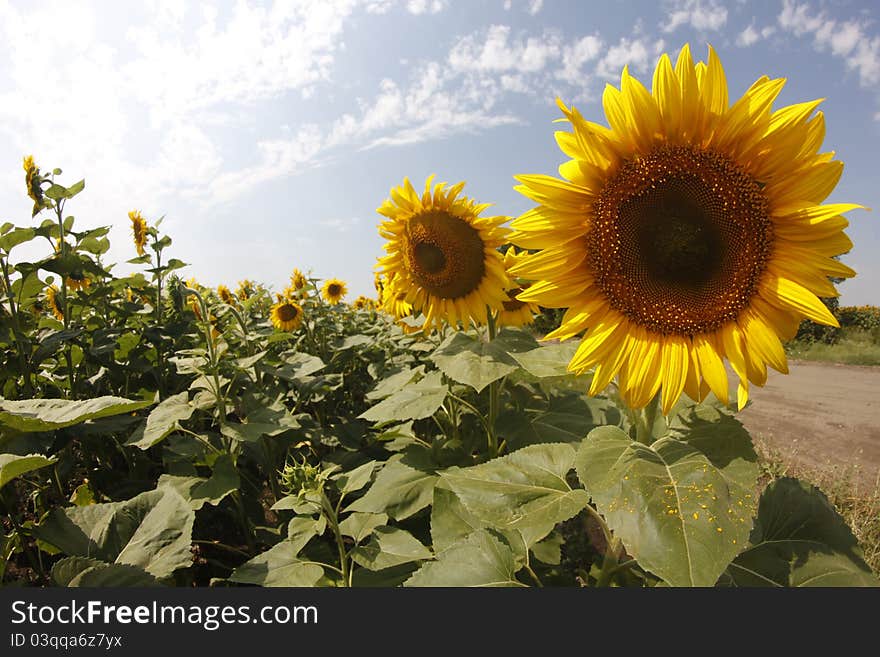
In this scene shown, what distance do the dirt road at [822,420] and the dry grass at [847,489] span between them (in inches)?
5.9

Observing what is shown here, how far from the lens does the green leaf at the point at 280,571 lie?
2017 mm

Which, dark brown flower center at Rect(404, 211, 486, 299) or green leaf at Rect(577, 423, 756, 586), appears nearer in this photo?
green leaf at Rect(577, 423, 756, 586)

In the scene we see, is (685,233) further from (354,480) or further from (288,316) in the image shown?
(288,316)

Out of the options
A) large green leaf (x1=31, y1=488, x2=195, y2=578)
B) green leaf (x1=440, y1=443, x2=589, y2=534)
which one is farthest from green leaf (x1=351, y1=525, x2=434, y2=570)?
large green leaf (x1=31, y1=488, x2=195, y2=578)

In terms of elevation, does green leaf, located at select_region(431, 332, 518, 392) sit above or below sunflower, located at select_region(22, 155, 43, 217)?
below

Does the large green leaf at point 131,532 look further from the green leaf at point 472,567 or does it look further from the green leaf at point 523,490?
the green leaf at point 523,490

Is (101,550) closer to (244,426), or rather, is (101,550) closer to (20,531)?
(20,531)

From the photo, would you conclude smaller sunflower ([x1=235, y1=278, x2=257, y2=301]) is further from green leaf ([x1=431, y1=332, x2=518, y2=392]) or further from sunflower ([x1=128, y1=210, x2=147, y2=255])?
green leaf ([x1=431, y1=332, x2=518, y2=392])

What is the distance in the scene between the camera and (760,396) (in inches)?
368

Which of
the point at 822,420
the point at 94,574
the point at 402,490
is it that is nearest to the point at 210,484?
the point at 402,490

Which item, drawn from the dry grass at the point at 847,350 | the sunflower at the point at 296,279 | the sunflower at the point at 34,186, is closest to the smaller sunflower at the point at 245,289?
the sunflower at the point at 296,279

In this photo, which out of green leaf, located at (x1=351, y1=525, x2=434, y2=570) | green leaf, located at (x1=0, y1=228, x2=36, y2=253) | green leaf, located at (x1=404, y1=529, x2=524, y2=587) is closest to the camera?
green leaf, located at (x1=404, y1=529, x2=524, y2=587)

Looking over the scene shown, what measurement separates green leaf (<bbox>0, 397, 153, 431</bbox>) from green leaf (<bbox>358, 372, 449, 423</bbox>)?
1413 mm

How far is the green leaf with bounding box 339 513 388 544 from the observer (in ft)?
7.45
